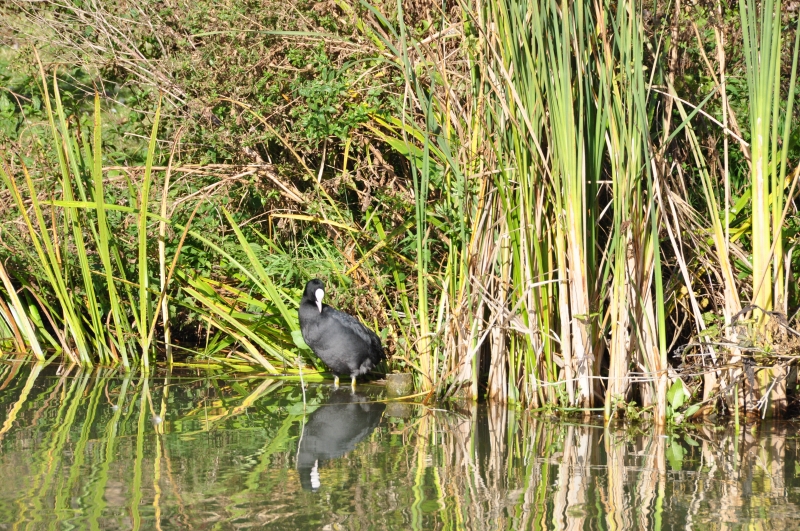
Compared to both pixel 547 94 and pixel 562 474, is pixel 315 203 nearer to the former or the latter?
pixel 547 94

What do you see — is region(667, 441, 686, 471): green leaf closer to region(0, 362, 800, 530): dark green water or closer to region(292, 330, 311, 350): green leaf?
region(0, 362, 800, 530): dark green water

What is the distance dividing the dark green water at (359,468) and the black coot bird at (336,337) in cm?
28

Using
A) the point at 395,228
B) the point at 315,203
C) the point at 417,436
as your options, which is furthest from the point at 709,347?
the point at 315,203

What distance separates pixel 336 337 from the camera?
4.83m

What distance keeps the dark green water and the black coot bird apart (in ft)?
0.92

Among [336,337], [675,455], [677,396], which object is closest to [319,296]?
[336,337]

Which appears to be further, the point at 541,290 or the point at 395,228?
the point at 395,228

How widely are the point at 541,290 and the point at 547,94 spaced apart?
84cm

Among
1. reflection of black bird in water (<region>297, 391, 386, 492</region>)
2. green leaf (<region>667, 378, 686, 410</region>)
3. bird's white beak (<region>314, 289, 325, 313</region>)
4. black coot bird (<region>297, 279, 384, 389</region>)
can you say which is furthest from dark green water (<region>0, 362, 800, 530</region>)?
bird's white beak (<region>314, 289, 325, 313</region>)

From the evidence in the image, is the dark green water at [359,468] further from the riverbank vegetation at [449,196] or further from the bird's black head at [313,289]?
the bird's black head at [313,289]

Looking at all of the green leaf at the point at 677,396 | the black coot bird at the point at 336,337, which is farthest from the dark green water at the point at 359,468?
the black coot bird at the point at 336,337

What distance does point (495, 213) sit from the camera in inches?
167

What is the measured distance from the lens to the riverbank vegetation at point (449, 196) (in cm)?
385

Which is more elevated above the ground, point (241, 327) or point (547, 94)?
point (547, 94)
